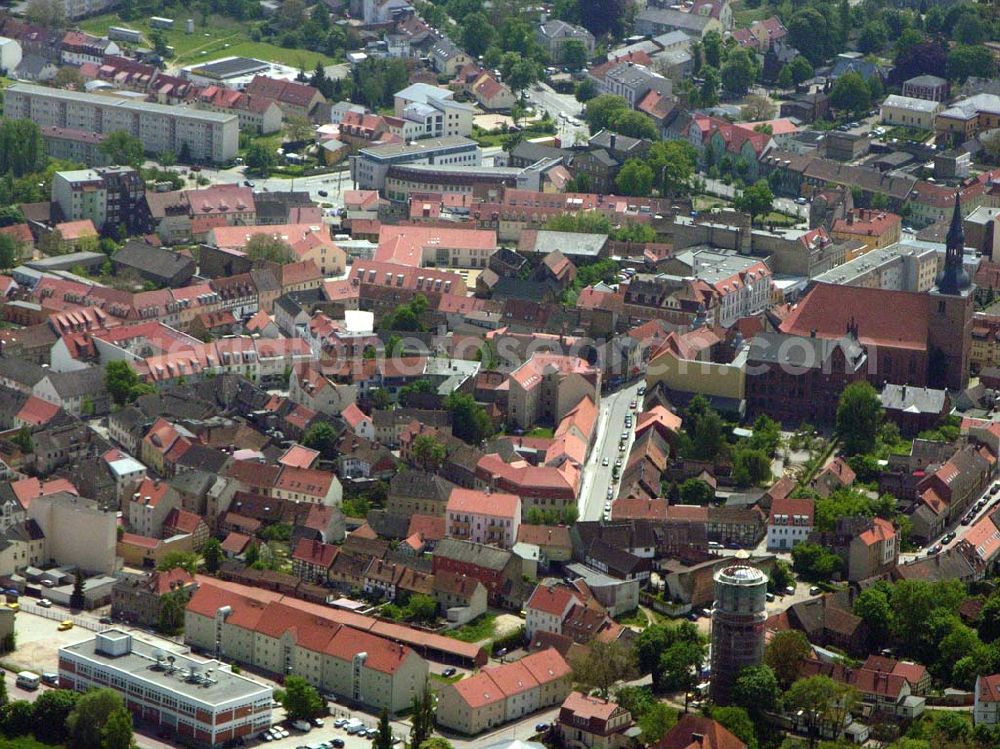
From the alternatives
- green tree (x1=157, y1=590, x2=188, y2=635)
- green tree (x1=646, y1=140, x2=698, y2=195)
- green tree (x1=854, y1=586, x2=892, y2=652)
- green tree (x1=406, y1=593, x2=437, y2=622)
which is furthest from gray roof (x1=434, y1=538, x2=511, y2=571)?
green tree (x1=646, y1=140, x2=698, y2=195)

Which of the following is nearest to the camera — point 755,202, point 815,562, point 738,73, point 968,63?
point 815,562

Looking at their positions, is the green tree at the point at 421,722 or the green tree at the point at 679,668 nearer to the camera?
the green tree at the point at 421,722

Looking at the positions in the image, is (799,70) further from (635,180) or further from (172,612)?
(172,612)

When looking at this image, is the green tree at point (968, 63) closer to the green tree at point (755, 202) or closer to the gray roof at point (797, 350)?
the green tree at point (755, 202)

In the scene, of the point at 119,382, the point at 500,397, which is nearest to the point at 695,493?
the point at 500,397

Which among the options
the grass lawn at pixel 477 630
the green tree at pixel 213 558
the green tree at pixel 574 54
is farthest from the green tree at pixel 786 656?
the green tree at pixel 574 54

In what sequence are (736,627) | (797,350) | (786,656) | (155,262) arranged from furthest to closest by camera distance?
1. (155,262)
2. (797,350)
3. (786,656)
4. (736,627)
